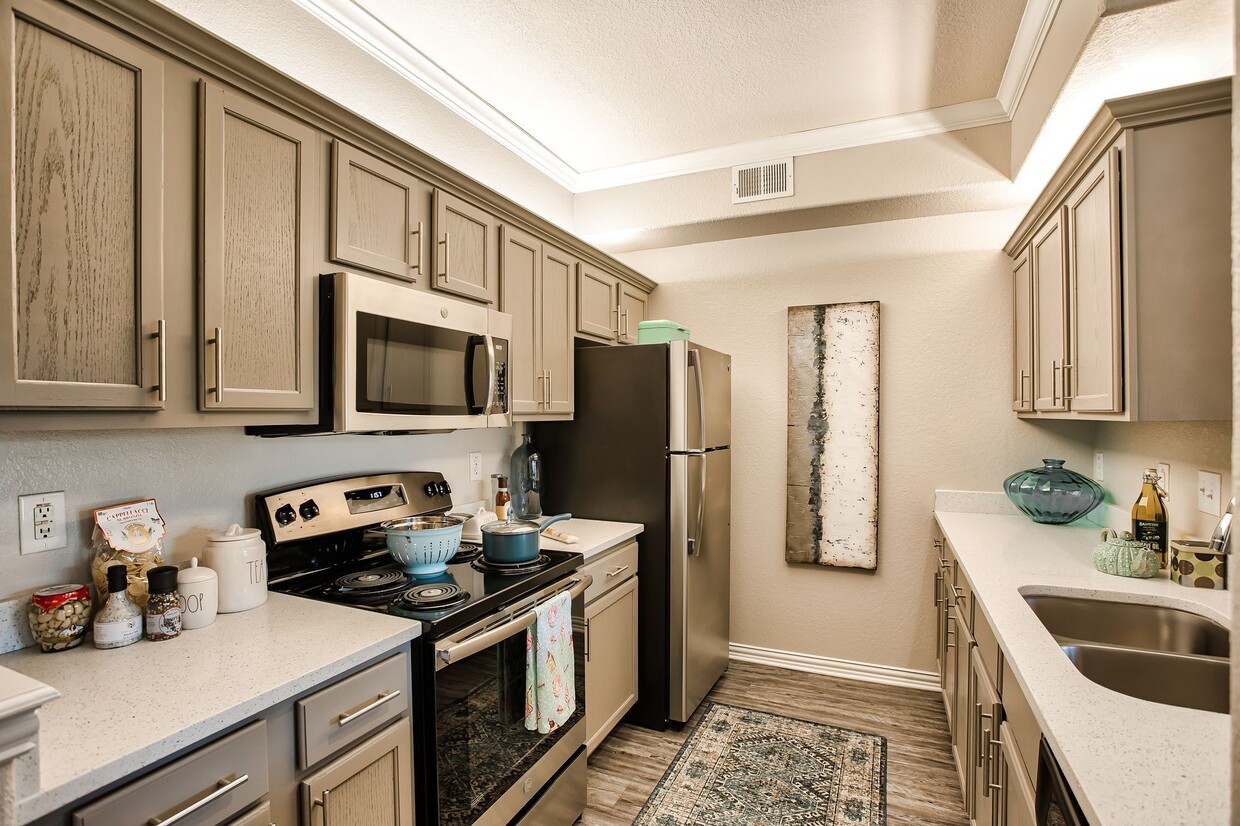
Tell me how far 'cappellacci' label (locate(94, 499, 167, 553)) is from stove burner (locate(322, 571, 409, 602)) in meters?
0.43

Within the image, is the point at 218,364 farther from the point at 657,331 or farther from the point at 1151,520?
the point at 1151,520

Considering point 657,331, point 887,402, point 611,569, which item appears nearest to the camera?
point 611,569

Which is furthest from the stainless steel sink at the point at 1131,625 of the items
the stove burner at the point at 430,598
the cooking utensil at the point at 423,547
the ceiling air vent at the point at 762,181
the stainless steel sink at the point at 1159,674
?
the ceiling air vent at the point at 762,181

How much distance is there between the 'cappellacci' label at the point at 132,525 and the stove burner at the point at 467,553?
82cm

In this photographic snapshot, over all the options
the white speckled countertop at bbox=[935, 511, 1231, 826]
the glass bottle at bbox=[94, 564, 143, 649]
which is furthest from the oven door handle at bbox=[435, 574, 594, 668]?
the white speckled countertop at bbox=[935, 511, 1231, 826]

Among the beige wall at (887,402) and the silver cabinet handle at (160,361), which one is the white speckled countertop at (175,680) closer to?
the silver cabinet handle at (160,361)

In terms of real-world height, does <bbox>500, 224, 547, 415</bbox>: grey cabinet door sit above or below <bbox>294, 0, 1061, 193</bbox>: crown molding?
below

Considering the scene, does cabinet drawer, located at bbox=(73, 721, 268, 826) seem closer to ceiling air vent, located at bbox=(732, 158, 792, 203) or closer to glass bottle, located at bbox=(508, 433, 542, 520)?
glass bottle, located at bbox=(508, 433, 542, 520)

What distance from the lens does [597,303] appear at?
3.11 m

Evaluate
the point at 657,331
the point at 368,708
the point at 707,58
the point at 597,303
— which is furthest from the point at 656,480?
the point at 707,58

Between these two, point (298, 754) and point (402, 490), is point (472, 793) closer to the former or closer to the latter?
point (298, 754)

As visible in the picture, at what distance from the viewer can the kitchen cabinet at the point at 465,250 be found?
2049mm

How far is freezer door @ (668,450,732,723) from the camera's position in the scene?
2.71 m

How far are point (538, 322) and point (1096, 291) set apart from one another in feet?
6.27
